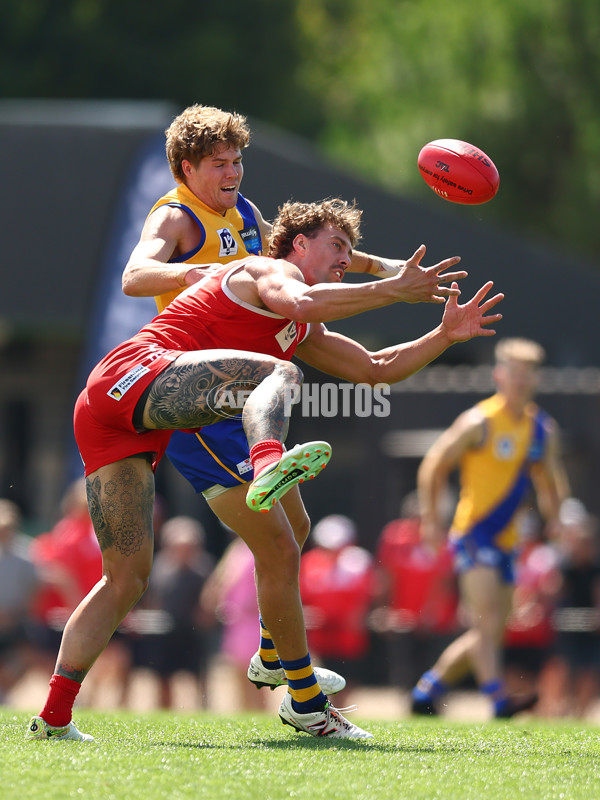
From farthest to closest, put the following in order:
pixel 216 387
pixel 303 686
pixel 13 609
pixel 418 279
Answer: pixel 13 609 → pixel 303 686 → pixel 418 279 → pixel 216 387

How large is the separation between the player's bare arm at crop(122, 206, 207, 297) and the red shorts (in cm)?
38

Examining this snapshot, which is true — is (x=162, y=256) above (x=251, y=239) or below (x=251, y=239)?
below

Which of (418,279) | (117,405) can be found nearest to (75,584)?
(117,405)

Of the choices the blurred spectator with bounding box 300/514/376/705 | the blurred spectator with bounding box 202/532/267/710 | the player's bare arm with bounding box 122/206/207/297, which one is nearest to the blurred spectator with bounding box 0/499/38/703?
the blurred spectator with bounding box 202/532/267/710

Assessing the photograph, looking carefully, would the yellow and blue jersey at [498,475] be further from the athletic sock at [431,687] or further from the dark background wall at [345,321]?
the dark background wall at [345,321]

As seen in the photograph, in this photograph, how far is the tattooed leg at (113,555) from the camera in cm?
514

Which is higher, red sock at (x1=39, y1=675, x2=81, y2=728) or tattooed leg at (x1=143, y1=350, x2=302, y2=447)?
tattooed leg at (x1=143, y1=350, x2=302, y2=447)

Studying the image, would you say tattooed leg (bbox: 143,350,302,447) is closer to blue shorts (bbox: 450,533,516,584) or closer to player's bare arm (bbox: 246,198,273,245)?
player's bare arm (bbox: 246,198,273,245)

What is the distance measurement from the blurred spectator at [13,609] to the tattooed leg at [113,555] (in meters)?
5.87

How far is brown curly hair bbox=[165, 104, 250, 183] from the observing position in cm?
580

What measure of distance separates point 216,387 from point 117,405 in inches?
16.4

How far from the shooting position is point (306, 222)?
5371 mm

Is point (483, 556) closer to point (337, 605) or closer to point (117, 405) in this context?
point (337, 605)

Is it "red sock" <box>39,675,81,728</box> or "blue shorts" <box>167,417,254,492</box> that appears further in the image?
"blue shorts" <box>167,417,254,492</box>
